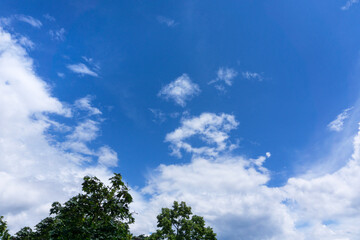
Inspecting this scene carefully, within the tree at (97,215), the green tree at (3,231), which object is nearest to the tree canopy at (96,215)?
the tree at (97,215)

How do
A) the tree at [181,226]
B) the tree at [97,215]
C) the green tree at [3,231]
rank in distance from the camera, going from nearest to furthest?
1. the tree at [97,215]
2. the green tree at [3,231]
3. the tree at [181,226]

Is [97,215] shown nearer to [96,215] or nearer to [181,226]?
[96,215]

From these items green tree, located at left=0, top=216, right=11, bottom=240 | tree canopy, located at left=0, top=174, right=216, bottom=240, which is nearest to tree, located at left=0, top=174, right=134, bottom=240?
tree canopy, located at left=0, top=174, right=216, bottom=240

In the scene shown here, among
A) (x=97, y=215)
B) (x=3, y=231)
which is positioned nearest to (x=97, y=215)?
(x=97, y=215)

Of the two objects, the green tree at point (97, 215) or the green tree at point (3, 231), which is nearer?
the green tree at point (97, 215)

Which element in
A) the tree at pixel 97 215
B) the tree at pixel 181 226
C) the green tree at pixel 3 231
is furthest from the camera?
the tree at pixel 181 226

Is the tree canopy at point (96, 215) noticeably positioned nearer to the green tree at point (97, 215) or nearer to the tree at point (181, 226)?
the green tree at point (97, 215)

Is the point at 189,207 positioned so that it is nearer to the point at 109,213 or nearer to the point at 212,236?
the point at 212,236

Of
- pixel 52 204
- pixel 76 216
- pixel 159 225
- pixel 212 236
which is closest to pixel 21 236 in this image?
pixel 52 204

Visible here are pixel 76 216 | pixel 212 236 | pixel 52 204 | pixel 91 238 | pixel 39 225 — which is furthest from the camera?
pixel 212 236

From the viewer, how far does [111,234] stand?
12.8 m

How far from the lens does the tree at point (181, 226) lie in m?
33.2

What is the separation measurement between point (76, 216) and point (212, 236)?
25.6 m

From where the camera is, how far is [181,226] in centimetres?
3466
